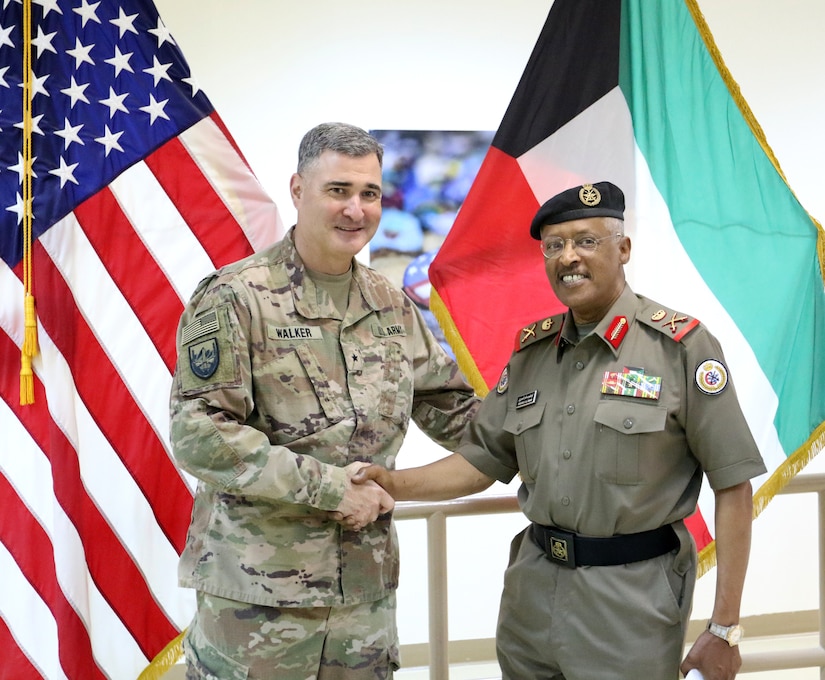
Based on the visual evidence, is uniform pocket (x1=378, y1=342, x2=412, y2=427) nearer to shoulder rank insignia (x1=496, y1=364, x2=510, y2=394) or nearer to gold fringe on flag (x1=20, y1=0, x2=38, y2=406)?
shoulder rank insignia (x1=496, y1=364, x2=510, y2=394)

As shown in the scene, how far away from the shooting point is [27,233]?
2.21m

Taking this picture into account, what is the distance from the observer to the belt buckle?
1.76 metres

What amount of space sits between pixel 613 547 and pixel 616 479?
0.13 m

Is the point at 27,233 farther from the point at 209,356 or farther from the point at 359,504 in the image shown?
the point at 359,504

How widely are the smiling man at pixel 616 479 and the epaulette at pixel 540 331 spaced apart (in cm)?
Result: 7

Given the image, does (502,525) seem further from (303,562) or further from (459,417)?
(303,562)

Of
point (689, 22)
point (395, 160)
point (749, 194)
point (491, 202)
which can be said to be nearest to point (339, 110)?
point (395, 160)

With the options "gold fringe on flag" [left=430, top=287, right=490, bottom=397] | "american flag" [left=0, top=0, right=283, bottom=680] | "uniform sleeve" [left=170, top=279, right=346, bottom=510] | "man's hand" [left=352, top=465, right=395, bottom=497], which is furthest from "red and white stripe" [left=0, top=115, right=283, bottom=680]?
"man's hand" [left=352, top=465, right=395, bottom=497]

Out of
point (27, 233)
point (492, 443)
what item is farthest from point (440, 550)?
point (27, 233)

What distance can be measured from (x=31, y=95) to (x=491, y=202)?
123 centimetres

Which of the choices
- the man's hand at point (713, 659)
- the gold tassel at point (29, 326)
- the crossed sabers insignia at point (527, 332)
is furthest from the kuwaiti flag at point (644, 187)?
the gold tassel at point (29, 326)

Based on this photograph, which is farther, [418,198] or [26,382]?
[418,198]

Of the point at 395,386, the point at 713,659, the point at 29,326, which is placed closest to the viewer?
the point at 713,659

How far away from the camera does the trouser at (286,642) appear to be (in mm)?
1735
